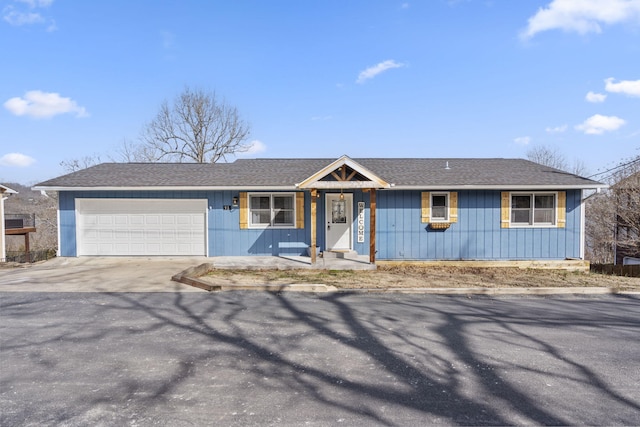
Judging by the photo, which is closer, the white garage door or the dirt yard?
the dirt yard

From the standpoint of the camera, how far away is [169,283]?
884 centimetres

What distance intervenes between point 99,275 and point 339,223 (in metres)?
6.90

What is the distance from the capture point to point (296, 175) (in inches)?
512

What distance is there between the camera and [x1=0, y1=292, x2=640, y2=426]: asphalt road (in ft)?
10.8

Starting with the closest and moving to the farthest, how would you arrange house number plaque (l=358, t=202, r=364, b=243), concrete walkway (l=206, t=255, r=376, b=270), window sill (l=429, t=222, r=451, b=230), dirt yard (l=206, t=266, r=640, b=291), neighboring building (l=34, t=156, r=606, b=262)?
dirt yard (l=206, t=266, r=640, b=291), concrete walkway (l=206, t=255, r=376, b=270), window sill (l=429, t=222, r=451, b=230), neighboring building (l=34, t=156, r=606, b=262), house number plaque (l=358, t=202, r=364, b=243)

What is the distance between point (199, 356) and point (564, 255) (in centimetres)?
1205

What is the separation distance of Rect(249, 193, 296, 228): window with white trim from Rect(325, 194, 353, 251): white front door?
1170mm

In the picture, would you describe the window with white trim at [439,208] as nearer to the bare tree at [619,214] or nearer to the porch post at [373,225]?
the porch post at [373,225]

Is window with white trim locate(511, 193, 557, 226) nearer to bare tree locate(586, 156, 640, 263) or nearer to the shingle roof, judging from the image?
the shingle roof

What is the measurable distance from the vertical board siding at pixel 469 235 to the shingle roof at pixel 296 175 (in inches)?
23.8

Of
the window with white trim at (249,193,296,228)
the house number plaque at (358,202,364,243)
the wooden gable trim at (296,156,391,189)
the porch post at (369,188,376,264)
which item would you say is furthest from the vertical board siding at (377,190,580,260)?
the window with white trim at (249,193,296,228)

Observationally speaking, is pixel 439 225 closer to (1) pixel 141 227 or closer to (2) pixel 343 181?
(2) pixel 343 181

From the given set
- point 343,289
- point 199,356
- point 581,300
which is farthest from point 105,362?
point 581,300

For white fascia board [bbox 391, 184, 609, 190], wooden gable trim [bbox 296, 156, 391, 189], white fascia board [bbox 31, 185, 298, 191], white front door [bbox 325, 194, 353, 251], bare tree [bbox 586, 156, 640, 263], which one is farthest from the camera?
bare tree [bbox 586, 156, 640, 263]
